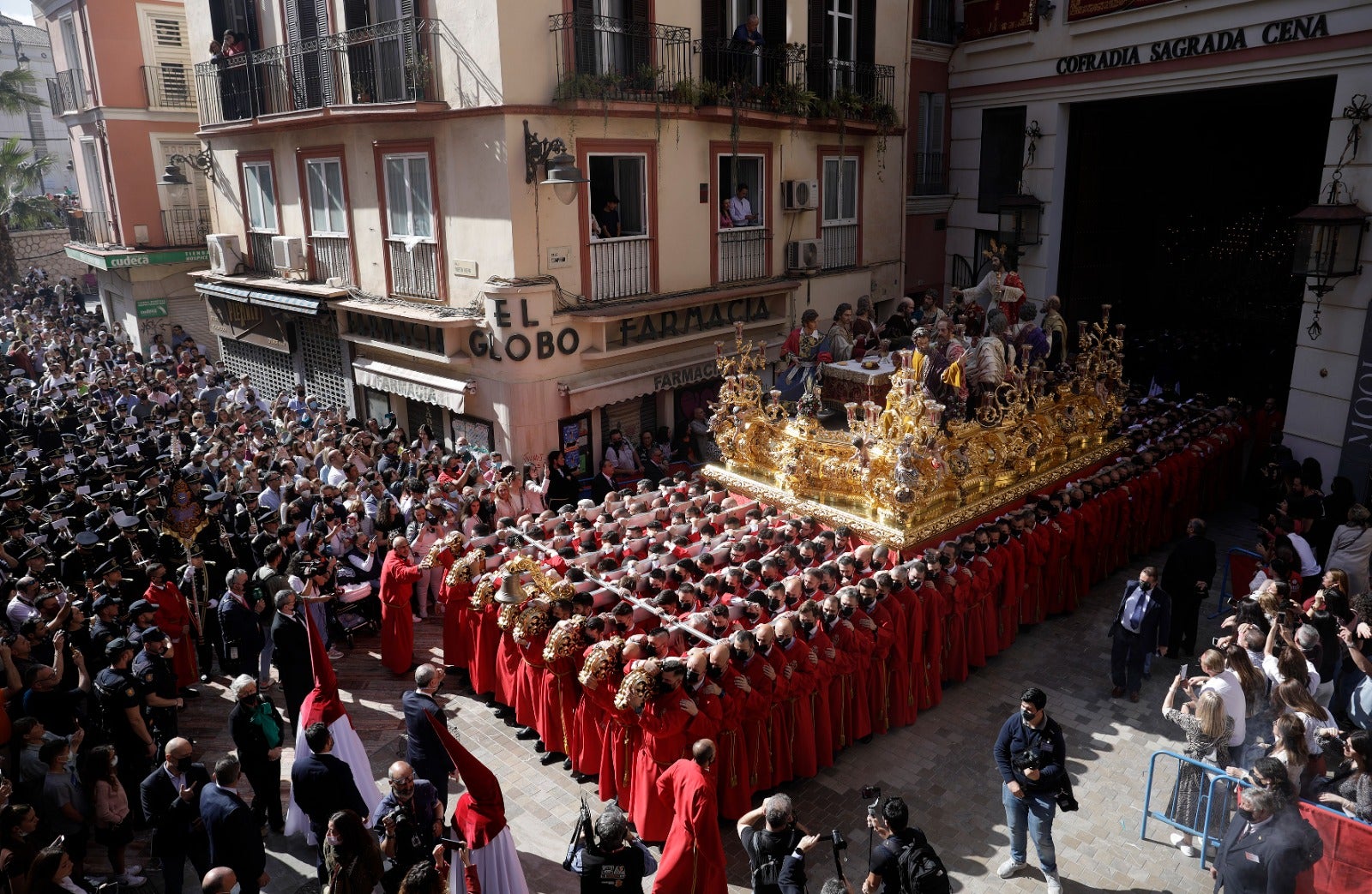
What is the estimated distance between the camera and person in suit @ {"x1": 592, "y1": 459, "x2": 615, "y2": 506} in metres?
15.3

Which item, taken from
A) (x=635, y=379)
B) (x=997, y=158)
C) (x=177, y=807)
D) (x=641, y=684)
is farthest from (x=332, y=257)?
(x=997, y=158)

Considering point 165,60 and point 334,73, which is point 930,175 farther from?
point 165,60

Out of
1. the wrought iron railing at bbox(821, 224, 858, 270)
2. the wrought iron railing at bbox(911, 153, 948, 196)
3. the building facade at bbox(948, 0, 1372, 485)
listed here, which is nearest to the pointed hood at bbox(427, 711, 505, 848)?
the building facade at bbox(948, 0, 1372, 485)

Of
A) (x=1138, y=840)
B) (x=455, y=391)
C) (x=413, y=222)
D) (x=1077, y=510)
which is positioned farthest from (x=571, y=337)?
(x=1138, y=840)

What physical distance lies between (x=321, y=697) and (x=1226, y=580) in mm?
12205

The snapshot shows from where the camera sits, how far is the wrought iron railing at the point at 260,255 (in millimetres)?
19703

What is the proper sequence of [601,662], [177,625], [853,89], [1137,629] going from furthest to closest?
1. [853,89]
2. [1137,629]
3. [177,625]
4. [601,662]

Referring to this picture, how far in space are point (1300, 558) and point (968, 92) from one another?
14.0m

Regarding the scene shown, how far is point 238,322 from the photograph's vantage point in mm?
20688

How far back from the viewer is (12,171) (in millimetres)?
32594

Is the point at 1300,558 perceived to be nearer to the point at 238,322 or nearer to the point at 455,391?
the point at 455,391

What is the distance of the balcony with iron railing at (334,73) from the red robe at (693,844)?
11.7 meters

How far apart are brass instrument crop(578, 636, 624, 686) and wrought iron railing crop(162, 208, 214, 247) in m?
21.8

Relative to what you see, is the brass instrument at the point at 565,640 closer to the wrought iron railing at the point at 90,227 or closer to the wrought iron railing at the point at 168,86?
the wrought iron railing at the point at 168,86
